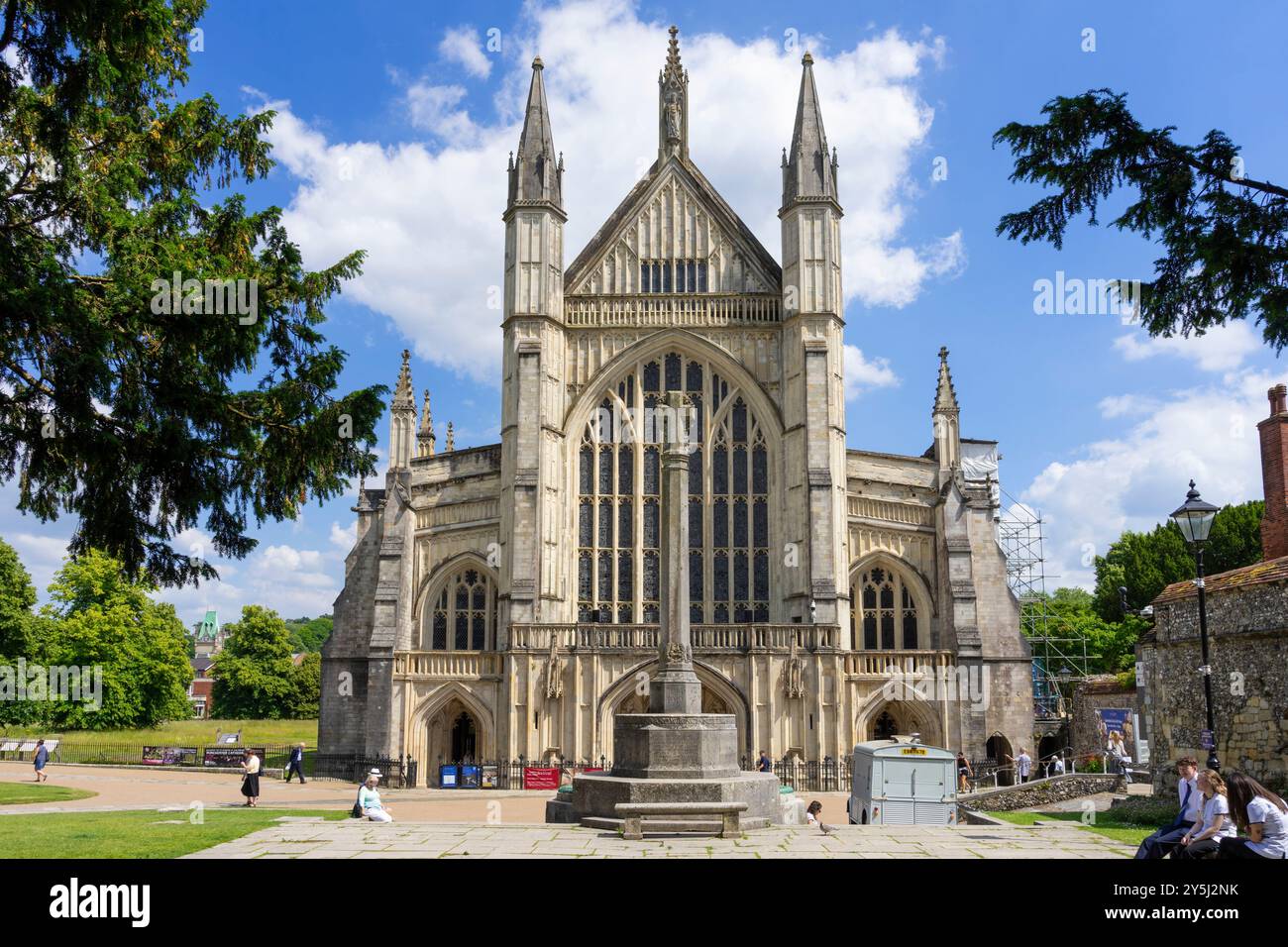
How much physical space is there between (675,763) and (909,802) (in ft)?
28.8

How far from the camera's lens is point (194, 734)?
5603 centimetres

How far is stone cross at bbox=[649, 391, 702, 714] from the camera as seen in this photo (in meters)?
14.7

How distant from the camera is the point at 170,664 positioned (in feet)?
186

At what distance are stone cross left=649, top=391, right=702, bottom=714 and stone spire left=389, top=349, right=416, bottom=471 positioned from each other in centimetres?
2056

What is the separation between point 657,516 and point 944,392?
10568mm

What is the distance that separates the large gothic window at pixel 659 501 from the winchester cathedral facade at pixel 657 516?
0.07m

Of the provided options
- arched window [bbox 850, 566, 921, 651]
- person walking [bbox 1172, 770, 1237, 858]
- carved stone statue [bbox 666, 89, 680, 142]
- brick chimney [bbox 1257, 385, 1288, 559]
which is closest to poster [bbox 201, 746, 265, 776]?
arched window [bbox 850, 566, 921, 651]

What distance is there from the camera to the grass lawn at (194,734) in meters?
49.2

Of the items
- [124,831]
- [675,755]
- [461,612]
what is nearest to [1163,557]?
[461,612]

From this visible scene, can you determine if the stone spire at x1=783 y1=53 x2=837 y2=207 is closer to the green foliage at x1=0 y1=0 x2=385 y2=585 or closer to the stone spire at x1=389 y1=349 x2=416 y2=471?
the stone spire at x1=389 y1=349 x2=416 y2=471

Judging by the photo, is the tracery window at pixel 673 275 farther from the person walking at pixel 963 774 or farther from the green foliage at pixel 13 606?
the green foliage at pixel 13 606
